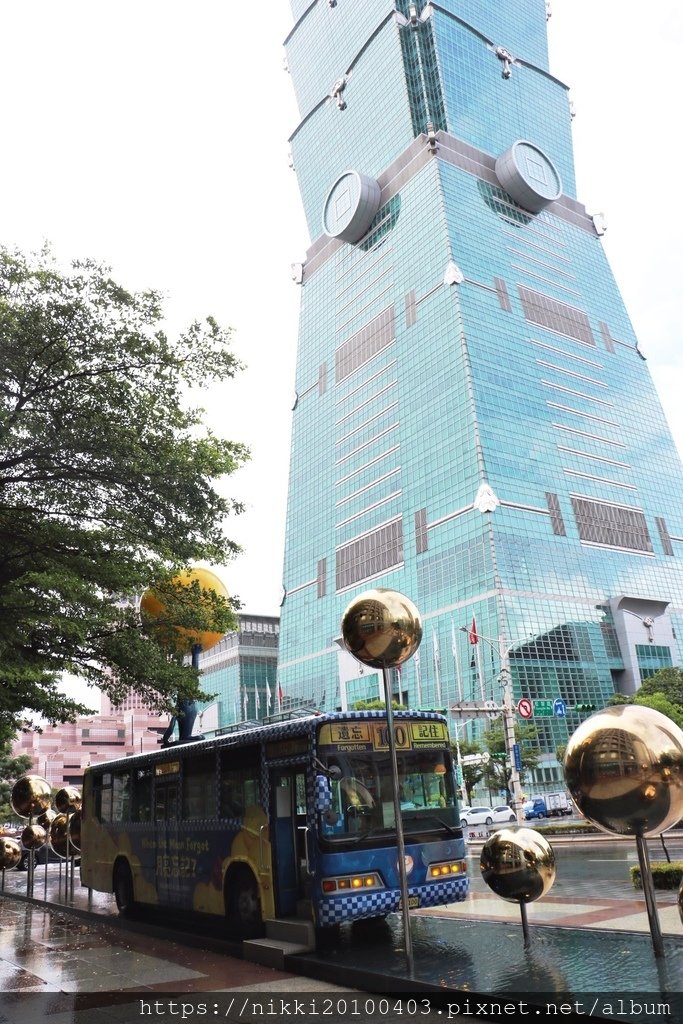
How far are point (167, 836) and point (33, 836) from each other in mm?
11225

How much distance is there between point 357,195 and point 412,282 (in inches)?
748

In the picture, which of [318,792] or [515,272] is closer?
[318,792]

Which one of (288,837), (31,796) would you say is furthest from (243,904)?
(31,796)

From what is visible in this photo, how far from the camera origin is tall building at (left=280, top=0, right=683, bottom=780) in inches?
3093

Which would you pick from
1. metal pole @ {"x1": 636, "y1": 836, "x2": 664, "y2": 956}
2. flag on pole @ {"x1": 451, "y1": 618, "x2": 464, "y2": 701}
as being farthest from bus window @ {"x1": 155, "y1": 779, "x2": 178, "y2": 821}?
flag on pole @ {"x1": 451, "y1": 618, "x2": 464, "y2": 701}

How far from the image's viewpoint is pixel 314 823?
10.4 metres

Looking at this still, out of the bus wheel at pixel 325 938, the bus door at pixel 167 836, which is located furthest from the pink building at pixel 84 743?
the bus wheel at pixel 325 938

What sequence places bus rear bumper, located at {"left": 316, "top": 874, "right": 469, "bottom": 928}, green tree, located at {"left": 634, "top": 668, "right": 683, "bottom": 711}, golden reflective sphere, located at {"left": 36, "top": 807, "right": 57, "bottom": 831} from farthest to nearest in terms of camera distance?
1. green tree, located at {"left": 634, "top": 668, "right": 683, "bottom": 711}
2. golden reflective sphere, located at {"left": 36, "top": 807, "right": 57, "bottom": 831}
3. bus rear bumper, located at {"left": 316, "top": 874, "right": 469, "bottom": 928}

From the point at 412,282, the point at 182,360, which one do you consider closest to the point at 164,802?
the point at 182,360

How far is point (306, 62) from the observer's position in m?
131

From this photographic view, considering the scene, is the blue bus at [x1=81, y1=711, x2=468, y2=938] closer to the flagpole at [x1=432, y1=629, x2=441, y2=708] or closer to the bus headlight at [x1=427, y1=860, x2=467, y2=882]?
the bus headlight at [x1=427, y1=860, x2=467, y2=882]

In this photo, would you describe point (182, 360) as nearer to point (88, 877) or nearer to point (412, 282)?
point (88, 877)

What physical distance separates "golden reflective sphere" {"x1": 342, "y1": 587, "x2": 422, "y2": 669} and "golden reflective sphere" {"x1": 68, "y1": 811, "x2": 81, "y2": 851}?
13.2m

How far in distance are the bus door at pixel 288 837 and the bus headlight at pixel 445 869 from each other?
1.77 m
